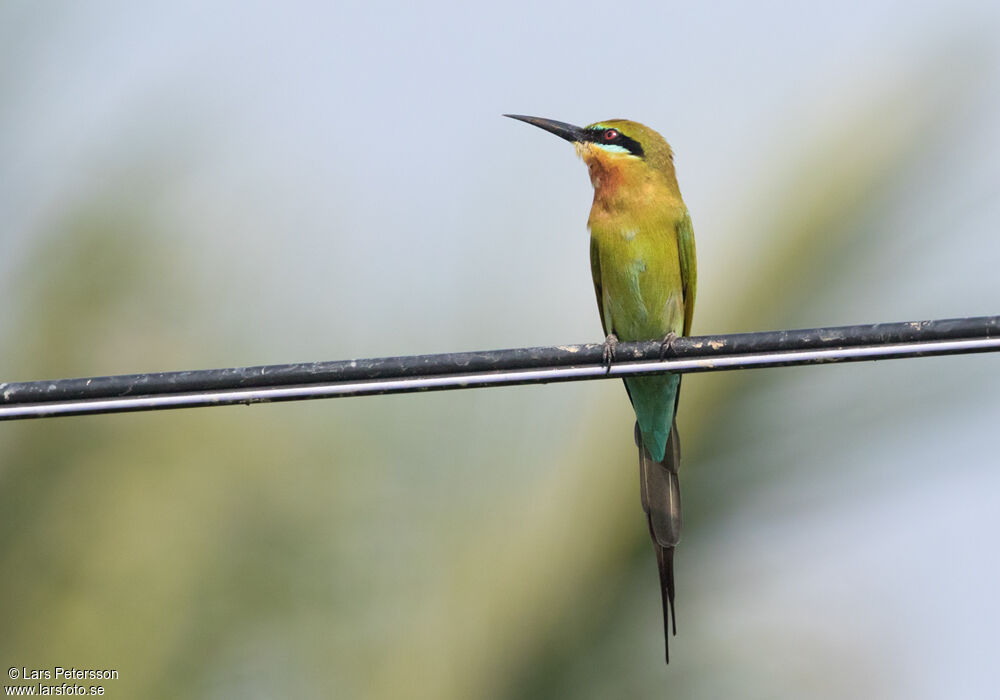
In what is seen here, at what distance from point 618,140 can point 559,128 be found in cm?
36

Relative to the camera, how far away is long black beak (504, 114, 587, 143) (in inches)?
197

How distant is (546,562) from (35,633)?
1384 mm

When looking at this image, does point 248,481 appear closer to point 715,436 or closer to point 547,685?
point 547,685

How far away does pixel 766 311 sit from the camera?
335cm

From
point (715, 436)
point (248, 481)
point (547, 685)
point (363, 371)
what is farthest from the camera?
point (248, 481)

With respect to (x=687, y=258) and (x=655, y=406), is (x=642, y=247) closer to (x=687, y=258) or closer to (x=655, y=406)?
(x=687, y=258)

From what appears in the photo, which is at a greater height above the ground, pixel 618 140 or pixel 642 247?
pixel 618 140

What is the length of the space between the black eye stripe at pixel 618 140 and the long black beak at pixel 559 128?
1.8 inches

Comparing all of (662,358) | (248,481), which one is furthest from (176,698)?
(662,358)

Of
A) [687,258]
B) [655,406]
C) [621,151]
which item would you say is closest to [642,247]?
[687,258]

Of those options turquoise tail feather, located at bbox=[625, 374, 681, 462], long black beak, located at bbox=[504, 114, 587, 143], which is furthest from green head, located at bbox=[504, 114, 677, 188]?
turquoise tail feather, located at bbox=[625, 374, 681, 462]

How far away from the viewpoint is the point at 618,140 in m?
4.83

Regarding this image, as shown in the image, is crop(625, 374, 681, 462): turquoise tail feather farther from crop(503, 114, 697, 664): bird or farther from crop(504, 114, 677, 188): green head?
crop(504, 114, 677, 188): green head

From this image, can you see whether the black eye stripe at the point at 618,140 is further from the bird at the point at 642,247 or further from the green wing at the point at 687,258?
the green wing at the point at 687,258
